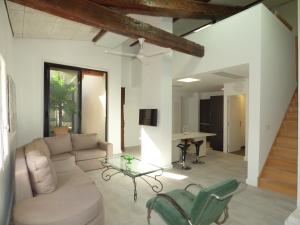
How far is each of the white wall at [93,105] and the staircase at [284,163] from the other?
4.72 m

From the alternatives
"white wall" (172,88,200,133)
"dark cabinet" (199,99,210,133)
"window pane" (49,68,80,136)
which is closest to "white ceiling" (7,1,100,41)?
"window pane" (49,68,80,136)

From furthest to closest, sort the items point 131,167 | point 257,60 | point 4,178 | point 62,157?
point 62,157 < point 257,60 < point 131,167 < point 4,178

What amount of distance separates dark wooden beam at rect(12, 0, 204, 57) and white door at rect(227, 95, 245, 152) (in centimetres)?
358

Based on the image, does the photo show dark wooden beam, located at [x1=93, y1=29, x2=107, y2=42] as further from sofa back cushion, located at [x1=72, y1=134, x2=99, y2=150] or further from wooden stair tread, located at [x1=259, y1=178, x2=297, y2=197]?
wooden stair tread, located at [x1=259, y1=178, x2=297, y2=197]

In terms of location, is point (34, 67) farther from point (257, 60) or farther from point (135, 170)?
point (257, 60)

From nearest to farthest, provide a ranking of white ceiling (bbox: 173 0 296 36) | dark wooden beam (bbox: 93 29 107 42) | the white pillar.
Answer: the white pillar
dark wooden beam (bbox: 93 29 107 42)
white ceiling (bbox: 173 0 296 36)

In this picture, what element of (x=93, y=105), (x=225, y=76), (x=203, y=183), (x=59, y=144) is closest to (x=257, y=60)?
(x=225, y=76)

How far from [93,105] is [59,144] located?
6.92 feet

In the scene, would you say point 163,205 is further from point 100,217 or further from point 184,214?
point 100,217

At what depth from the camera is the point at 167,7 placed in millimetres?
4438

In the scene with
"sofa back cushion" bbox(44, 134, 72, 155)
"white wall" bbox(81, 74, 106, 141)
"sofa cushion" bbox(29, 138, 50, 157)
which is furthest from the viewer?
"white wall" bbox(81, 74, 106, 141)

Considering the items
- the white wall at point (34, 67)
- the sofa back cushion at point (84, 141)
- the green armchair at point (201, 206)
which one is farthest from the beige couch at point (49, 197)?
the white wall at point (34, 67)

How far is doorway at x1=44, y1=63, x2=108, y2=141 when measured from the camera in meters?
5.61

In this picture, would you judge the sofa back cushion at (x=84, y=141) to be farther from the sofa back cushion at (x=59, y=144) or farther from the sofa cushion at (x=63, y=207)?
the sofa cushion at (x=63, y=207)
